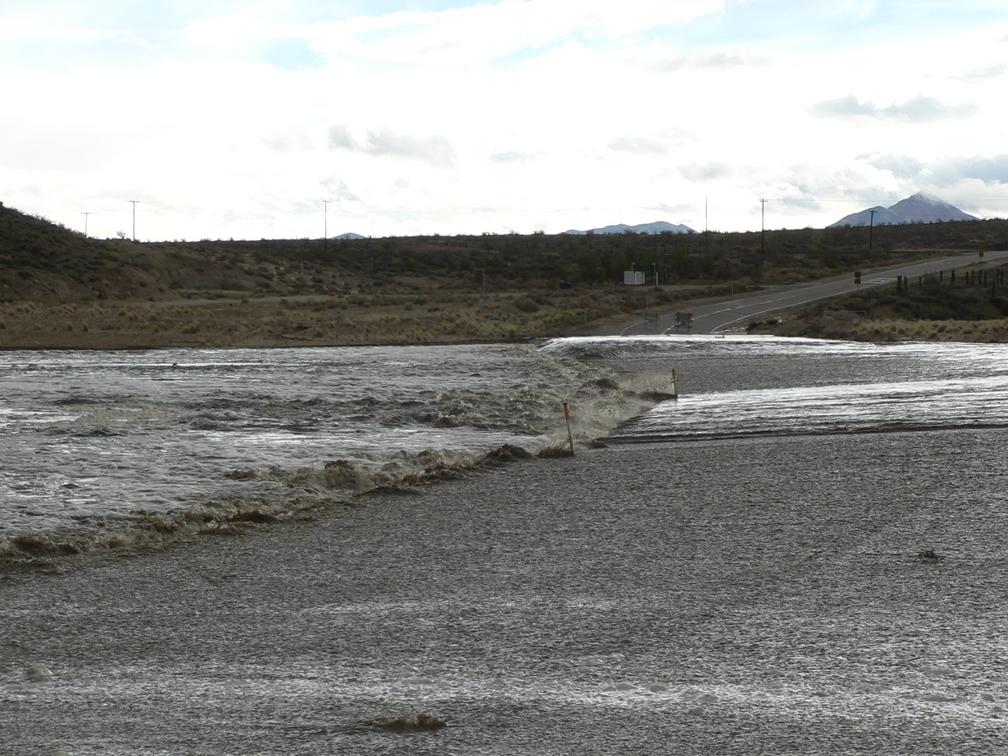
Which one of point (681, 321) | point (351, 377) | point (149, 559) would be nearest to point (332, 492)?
point (149, 559)

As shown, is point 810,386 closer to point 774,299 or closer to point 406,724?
point 406,724

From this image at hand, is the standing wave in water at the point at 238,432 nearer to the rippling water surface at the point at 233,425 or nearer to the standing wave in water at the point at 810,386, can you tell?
the rippling water surface at the point at 233,425

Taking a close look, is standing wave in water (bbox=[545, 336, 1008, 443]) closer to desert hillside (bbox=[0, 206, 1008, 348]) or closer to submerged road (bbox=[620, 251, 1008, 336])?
submerged road (bbox=[620, 251, 1008, 336])

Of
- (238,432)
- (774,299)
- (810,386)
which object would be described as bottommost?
(238,432)

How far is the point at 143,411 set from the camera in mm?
24375

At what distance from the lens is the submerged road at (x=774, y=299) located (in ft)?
174

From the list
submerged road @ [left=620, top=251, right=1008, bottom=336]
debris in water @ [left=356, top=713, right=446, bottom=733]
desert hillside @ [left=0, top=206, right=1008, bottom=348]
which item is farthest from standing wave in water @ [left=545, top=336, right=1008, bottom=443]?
debris in water @ [left=356, top=713, right=446, bottom=733]

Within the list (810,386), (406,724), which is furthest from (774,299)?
(406,724)

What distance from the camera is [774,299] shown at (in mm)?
64125

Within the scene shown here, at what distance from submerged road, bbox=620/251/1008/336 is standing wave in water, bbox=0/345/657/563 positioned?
15.4 metres

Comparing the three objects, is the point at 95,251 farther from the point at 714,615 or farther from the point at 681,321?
the point at 714,615

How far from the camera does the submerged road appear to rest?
5300 centimetres

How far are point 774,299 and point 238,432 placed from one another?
4619 cm

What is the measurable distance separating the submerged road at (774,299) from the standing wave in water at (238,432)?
607 inches
